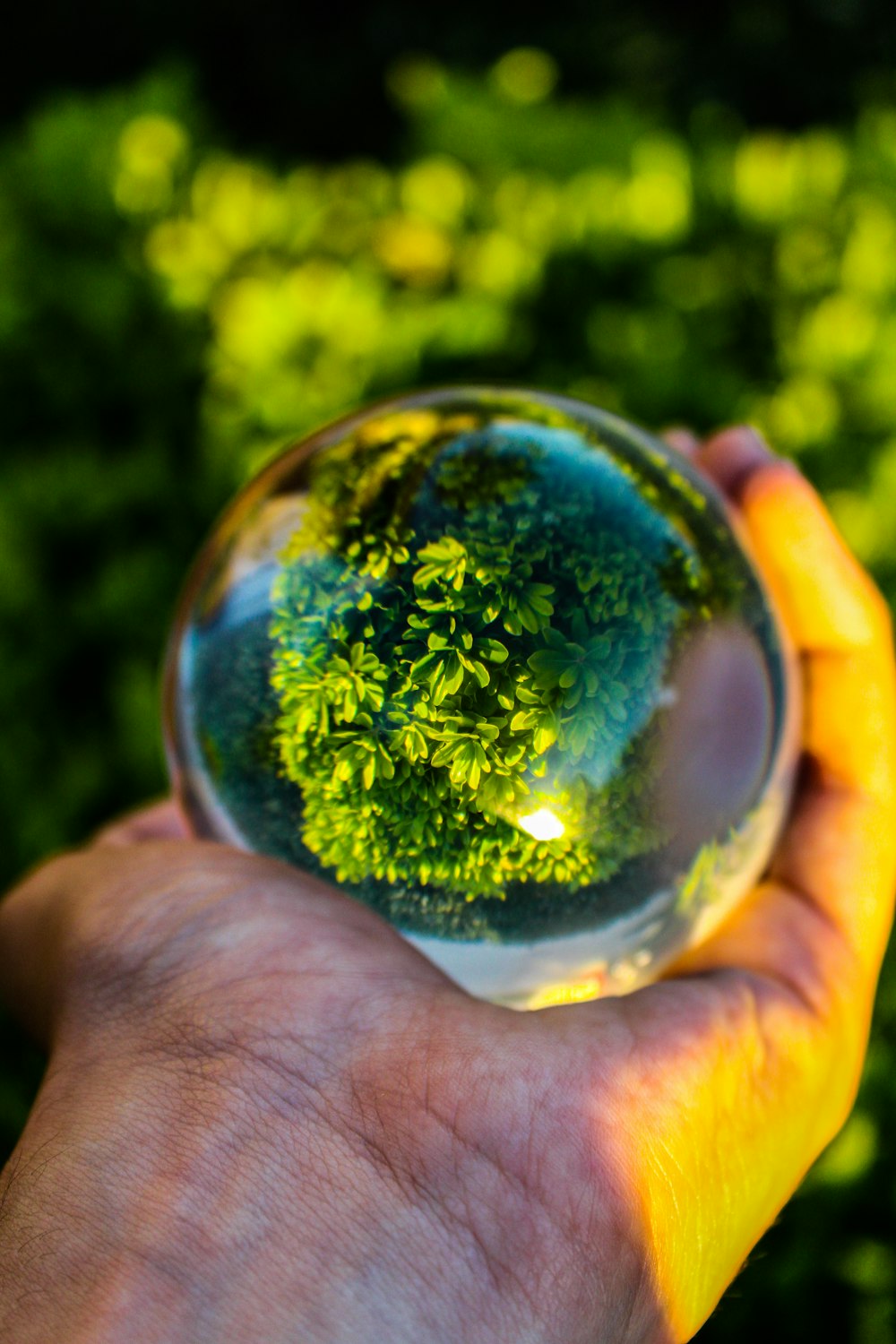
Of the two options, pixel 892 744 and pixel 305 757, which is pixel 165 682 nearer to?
pixel 305 757

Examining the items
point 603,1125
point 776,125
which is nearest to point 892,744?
point 603,1125

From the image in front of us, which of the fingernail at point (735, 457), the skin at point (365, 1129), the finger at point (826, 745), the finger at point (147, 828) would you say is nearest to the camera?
the skin at point (365, 1129)

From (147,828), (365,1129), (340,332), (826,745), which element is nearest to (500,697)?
(365,1129)

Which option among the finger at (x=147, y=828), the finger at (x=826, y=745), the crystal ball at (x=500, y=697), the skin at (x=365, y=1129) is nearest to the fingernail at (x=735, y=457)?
the finger at (x=826, y=745)

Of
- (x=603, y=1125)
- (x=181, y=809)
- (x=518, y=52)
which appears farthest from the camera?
(x=518, y=52)

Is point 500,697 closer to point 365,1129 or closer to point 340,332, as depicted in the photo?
point 365,1129

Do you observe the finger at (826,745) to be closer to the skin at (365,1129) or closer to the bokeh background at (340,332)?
the skin at (365,1129)
